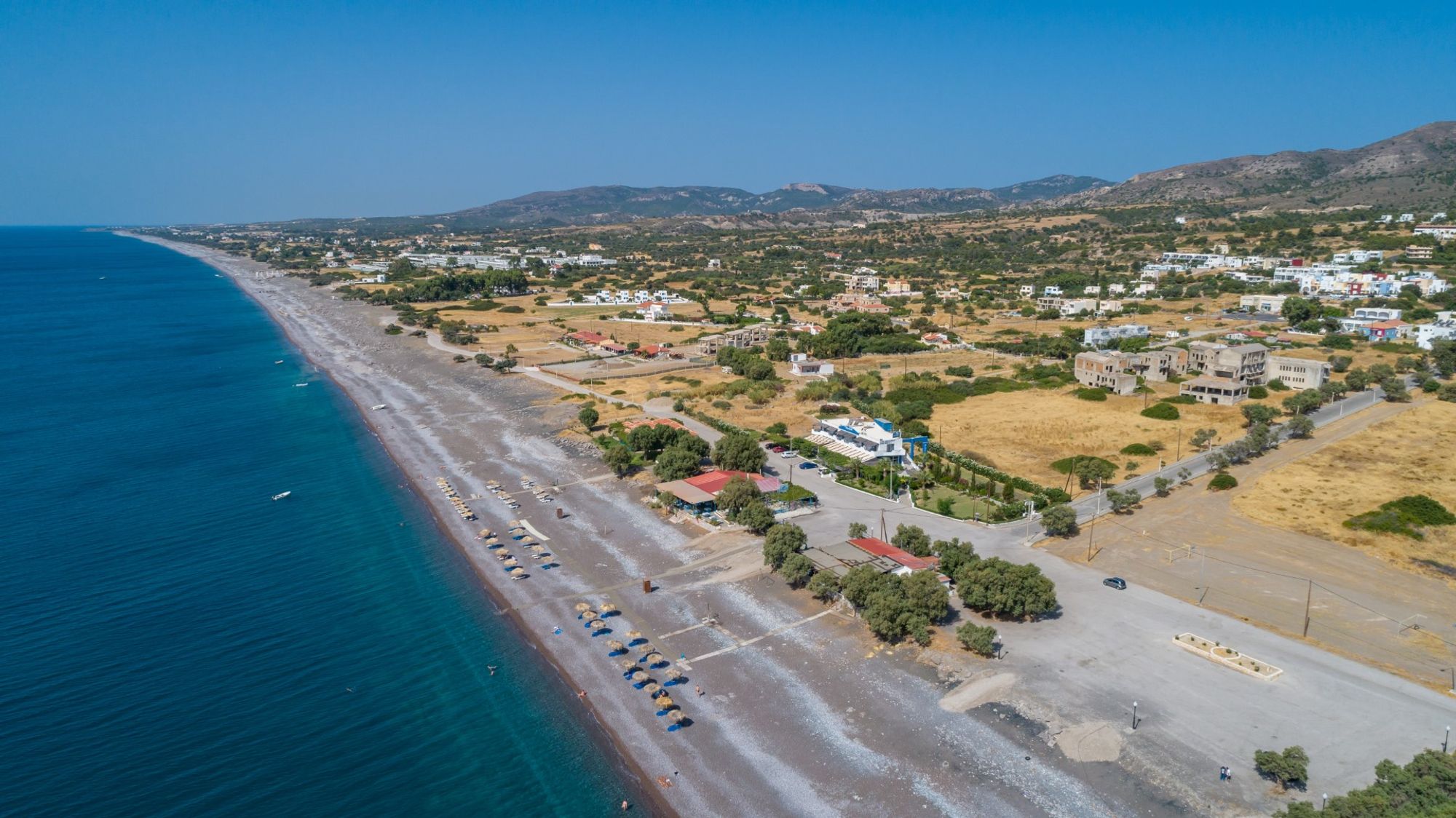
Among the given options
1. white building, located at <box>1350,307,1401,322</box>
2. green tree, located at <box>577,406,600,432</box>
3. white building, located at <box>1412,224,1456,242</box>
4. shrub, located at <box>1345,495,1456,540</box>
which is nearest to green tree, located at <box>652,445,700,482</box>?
green tree, located at <box>577,406,600,432</box>

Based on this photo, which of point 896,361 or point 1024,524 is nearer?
point 1024,524

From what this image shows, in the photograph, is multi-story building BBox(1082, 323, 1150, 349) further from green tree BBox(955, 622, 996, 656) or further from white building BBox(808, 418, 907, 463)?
green tree BBox(955, 622, 996, 656)

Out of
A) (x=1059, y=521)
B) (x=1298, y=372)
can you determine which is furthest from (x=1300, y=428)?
(x=1059, y=521)

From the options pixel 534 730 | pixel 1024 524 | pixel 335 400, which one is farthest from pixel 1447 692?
pixel 335 400

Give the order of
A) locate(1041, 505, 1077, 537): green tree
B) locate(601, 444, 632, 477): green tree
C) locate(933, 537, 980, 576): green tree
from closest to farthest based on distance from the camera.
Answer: locate(933, 537, 980, 576): green tree → locate(1041, 505, 1077, 537): green tree → locate(601, 444, 632, 477): green tree

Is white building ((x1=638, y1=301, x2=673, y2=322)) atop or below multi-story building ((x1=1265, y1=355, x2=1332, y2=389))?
atop

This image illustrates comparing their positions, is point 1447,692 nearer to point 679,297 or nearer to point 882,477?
point 882,477

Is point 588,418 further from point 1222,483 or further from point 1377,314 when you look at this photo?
A: point 1377,314
